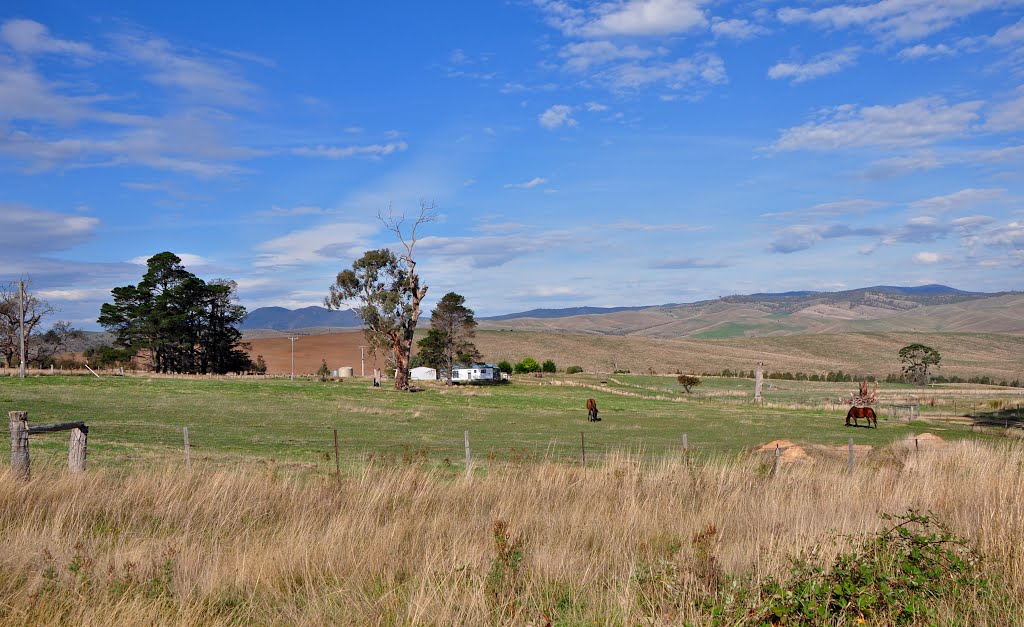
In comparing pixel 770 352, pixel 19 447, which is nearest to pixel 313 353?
pixel 770 352

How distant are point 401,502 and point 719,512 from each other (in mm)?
3404

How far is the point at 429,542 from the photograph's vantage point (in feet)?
21.7

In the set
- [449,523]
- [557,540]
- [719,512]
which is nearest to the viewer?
[557,540]

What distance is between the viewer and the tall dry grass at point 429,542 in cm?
524

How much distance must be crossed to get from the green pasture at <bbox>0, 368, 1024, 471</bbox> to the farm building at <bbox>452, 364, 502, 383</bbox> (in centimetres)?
1147

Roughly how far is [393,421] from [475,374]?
4225 cm

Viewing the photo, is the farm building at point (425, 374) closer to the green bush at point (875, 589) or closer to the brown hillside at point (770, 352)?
the brown hillside at point (770, 352)

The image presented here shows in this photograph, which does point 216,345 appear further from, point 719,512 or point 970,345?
point 970,345

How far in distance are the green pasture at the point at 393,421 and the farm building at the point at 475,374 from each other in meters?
11.5

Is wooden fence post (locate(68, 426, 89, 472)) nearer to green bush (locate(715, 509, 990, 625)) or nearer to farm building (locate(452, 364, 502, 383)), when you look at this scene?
green bush (locate(715, 509, 990, 625))

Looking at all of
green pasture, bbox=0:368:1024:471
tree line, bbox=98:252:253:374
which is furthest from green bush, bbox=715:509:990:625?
tree line, bbox=98:252:253:374

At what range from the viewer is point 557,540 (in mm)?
6875

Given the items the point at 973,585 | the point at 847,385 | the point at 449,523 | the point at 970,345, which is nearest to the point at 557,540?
the point at 449,523

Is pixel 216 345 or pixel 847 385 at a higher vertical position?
pixel 216 345
